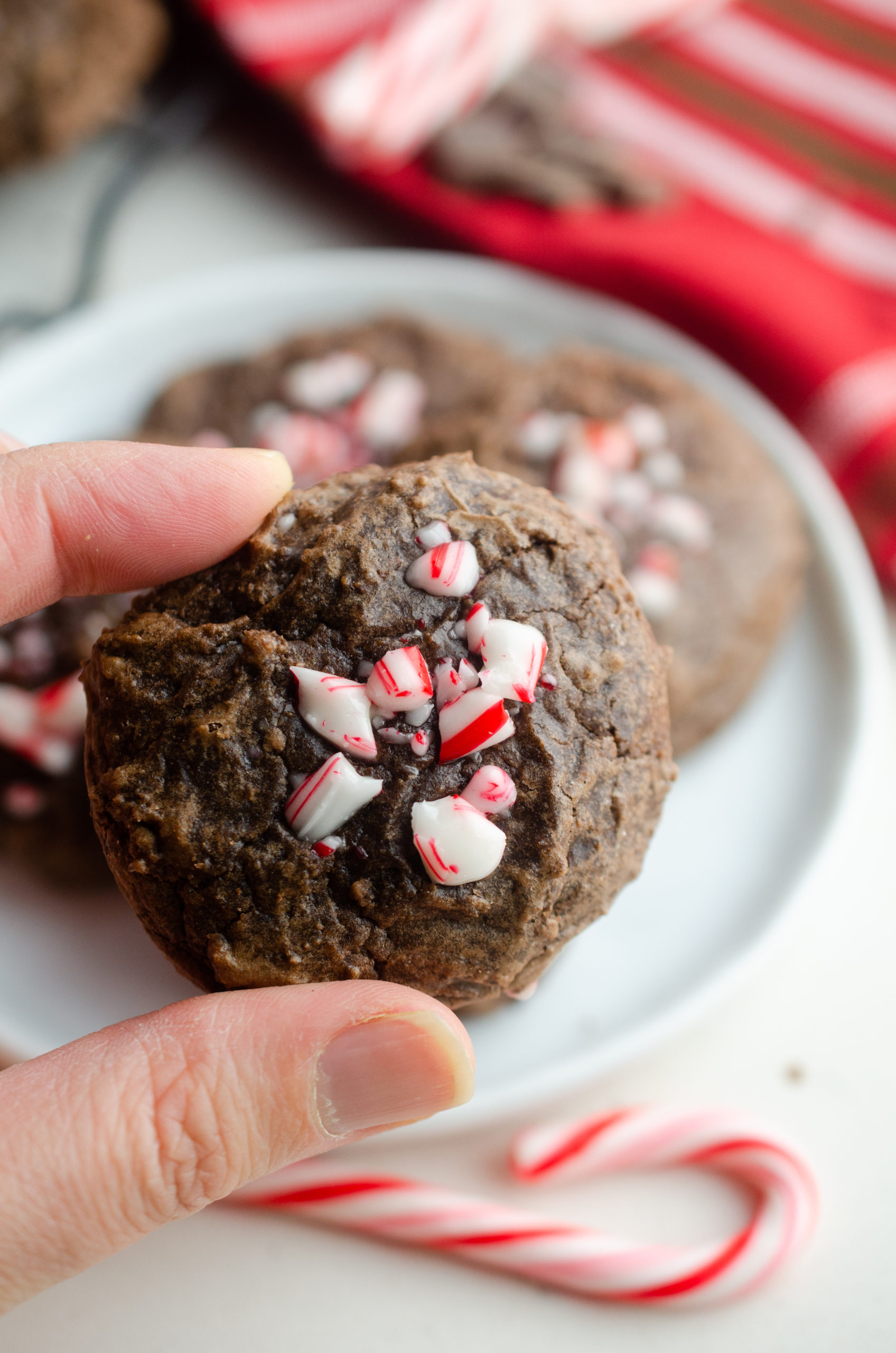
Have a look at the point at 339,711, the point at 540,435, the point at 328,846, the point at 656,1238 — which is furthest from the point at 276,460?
the point at 656,1238

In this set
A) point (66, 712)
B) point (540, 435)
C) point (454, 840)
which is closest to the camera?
point (454, 840)

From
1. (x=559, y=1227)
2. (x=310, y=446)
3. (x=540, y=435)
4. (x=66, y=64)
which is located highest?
(x=66, y=64)

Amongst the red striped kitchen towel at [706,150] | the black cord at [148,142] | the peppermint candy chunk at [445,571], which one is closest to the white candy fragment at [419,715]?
the peppermint candy chunk at [445,571]

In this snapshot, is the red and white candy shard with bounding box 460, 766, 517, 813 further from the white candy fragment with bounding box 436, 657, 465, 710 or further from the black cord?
the black cord

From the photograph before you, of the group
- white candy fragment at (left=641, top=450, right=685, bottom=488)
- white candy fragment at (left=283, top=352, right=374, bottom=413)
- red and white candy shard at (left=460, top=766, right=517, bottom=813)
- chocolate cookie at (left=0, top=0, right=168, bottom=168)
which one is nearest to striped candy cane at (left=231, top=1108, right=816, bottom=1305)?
red and white candy shard at (left=460, top=766, right=517, bottom=813)

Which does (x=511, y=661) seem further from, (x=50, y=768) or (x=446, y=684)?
(x=50, y=768)

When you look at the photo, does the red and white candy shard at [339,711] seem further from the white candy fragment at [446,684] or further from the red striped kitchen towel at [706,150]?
the red striped kitchen towel at [706,150]

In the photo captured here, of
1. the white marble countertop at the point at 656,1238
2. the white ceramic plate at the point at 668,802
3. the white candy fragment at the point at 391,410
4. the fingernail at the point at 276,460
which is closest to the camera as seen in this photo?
the fingernail at the point at 276,460
